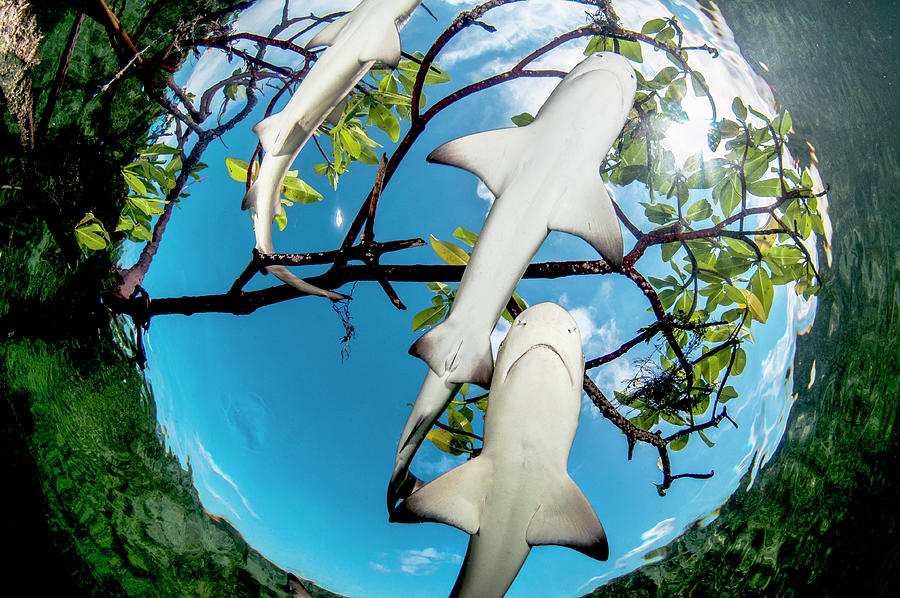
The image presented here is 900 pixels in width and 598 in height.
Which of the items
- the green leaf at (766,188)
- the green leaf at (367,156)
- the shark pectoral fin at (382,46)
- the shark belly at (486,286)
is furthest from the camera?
the green leaf at (367,156)

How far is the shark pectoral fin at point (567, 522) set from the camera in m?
0.47

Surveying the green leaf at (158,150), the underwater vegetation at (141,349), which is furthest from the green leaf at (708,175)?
the green leaf at (158,150)

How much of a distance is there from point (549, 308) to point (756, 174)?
41cm

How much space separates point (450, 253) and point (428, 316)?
133 mm

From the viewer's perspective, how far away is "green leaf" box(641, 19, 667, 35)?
0.67 metres

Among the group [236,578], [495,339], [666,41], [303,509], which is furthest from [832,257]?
[236,578]

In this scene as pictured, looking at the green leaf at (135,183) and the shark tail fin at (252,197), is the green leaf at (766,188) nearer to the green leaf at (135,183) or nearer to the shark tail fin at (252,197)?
the shark tail fin at (252,197)

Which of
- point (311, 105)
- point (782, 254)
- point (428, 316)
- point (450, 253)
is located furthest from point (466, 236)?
point (782, 254)

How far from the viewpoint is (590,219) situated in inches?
17.7

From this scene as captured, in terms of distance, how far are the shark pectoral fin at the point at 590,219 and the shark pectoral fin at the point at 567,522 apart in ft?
0.89

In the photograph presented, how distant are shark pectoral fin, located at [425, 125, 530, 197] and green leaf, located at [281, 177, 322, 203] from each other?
306 millimetres

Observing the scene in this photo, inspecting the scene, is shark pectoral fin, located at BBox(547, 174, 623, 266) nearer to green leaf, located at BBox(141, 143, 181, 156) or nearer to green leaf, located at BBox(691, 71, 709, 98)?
green leaf, located at BBox(691, 71, 709, 98)

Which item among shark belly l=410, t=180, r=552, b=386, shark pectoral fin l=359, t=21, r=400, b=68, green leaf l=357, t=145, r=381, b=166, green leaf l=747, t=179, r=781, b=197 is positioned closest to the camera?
shark belly l=410, t=180, r=552, b=386

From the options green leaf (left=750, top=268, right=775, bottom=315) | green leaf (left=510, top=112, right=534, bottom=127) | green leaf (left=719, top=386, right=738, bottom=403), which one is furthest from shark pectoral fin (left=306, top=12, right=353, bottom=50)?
green leaf (left=719, top=386, right=738, bottom=403)
